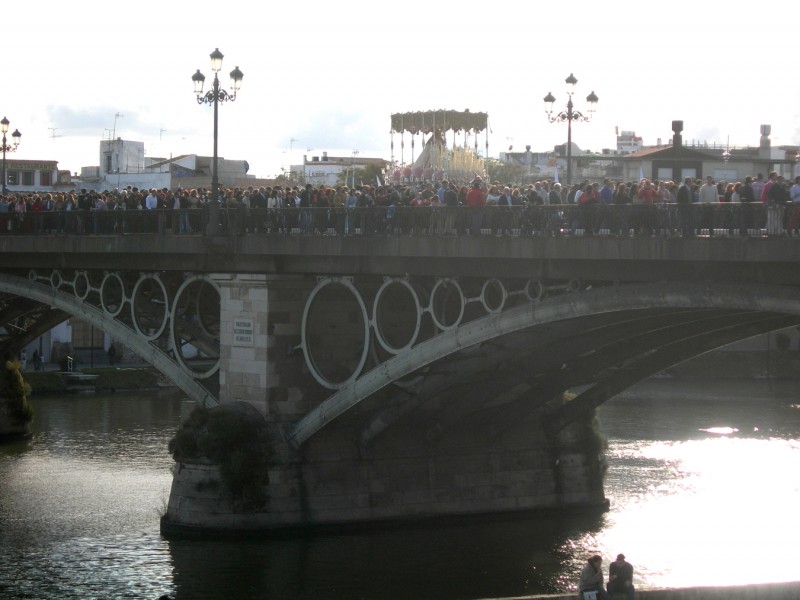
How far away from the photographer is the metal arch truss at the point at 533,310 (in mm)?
21703

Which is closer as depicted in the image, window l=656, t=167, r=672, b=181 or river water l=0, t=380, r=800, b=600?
river water l=0, t=380, r=800, b=600

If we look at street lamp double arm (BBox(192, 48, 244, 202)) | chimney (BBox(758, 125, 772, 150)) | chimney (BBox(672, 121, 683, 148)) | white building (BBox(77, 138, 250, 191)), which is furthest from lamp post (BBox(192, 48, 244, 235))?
white building (BBox(77, 138, 250, 191))

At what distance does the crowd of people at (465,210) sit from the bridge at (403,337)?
11 cm

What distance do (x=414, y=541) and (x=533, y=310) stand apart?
318 inches

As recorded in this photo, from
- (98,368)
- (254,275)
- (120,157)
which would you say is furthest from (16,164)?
(254,275)

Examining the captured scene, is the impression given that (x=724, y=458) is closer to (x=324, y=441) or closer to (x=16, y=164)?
(x=324, y=441)

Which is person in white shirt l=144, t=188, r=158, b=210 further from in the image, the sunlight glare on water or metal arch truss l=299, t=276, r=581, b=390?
the sunlight glare on water

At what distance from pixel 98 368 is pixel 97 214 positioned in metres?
27.3

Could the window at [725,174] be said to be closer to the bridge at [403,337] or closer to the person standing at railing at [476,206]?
the bridge at [403,337]

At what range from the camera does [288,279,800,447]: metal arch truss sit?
21703mm

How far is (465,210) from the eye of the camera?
88.9 ft

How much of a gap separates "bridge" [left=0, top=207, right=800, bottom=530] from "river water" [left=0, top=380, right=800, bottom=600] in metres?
1.09

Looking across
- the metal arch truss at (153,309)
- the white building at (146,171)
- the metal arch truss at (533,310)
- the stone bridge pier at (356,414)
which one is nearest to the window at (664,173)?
the stone bridge pier at (356,414)

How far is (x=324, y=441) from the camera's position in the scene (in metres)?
31.8
